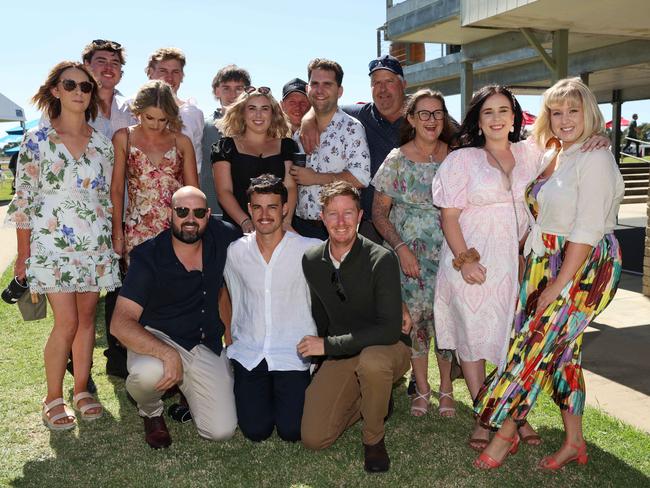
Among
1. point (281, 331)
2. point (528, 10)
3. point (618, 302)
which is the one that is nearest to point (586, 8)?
point (528, 10)

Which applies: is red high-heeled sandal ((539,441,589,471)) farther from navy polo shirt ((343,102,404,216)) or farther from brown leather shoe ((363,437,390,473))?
navy polo shirt ((343,102,404,216))

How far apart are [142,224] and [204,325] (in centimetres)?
84

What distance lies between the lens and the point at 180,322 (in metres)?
4.12

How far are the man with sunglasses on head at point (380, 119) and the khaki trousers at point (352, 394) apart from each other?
1.18 m

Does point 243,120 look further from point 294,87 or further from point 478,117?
point 478,117

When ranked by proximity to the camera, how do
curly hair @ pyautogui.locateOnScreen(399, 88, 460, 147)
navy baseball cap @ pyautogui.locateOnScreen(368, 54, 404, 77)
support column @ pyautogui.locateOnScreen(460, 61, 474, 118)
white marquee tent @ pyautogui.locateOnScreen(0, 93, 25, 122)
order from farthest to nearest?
1. white marquee tent @ pyautogui.locateOnScreen(0, 93, 25, 122)
2. support column @ pyautogui.locateOnScreen(460, 61, 474, 118)
3. navy baseball cap @ pyautogui.locateOnScreen(368, 54, 404, 77)
4. curly hair @ pyautogui.locateOnScreen(399, 88, 460, 147)

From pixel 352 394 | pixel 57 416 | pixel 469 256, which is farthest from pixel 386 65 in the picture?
pixel 57 416

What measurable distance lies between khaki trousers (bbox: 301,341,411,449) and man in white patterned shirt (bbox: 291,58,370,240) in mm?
1116

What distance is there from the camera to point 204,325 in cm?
418

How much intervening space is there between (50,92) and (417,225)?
2.49 meters

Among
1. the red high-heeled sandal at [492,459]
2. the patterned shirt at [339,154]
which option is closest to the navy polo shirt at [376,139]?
the patterned shirt at [339,154]

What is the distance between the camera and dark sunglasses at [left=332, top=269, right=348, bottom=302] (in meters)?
3.75

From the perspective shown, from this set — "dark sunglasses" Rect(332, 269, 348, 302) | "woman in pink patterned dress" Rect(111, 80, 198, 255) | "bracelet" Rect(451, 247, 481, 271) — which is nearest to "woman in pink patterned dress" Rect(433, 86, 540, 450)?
"bracelet" Rect(451, 247, 481, 271)

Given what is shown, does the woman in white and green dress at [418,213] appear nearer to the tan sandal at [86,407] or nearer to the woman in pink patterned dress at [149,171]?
the woman in pink patterned dress at [149,171]
